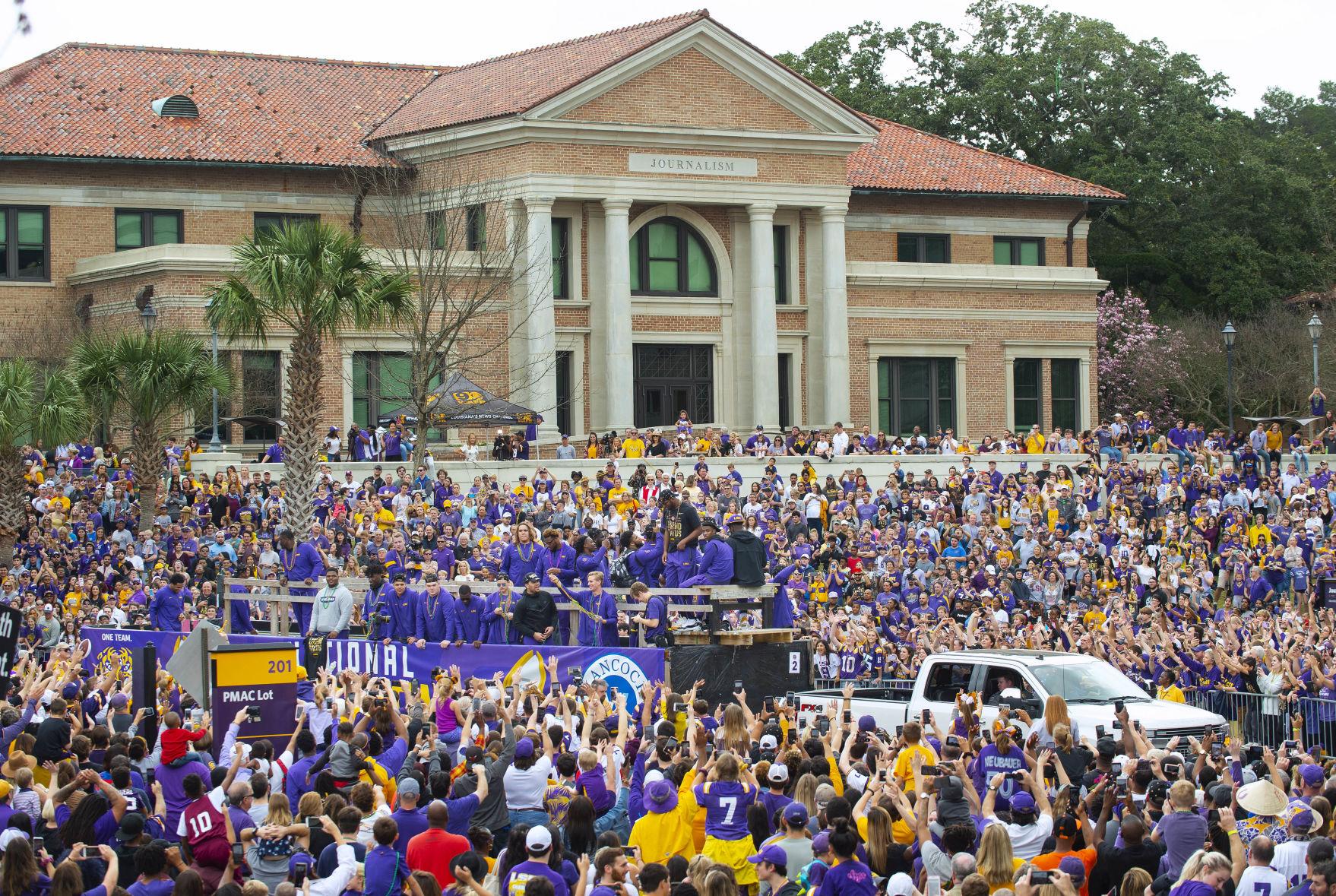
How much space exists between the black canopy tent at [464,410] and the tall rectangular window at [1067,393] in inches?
804

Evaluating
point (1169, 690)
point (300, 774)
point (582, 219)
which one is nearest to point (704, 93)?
point (582, 219)

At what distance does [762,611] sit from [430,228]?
25.5m

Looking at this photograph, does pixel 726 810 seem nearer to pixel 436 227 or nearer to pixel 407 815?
pixel 407 815

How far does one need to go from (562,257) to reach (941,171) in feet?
43.7

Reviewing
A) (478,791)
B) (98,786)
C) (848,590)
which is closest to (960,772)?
(478,791)

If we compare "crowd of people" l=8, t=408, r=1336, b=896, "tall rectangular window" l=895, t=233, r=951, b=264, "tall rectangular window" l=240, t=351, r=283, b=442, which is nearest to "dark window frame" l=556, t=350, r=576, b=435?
"tall rectangular window" l=240, t=351, r=283, b=442

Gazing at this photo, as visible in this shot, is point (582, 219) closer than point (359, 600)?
No

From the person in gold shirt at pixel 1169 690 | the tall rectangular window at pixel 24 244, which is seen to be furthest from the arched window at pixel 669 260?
the person in gold shirt at pixel 1169 690

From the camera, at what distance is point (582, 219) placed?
4847cm

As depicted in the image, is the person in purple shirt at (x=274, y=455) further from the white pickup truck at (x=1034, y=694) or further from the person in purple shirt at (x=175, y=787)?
the person in purple shirt at (x=175, y=787)

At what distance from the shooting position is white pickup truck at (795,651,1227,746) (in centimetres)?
1930

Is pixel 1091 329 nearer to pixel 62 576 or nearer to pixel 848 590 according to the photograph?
pixel 848 590

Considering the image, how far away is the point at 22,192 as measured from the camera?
156 ft

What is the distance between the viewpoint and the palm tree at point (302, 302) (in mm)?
32031
